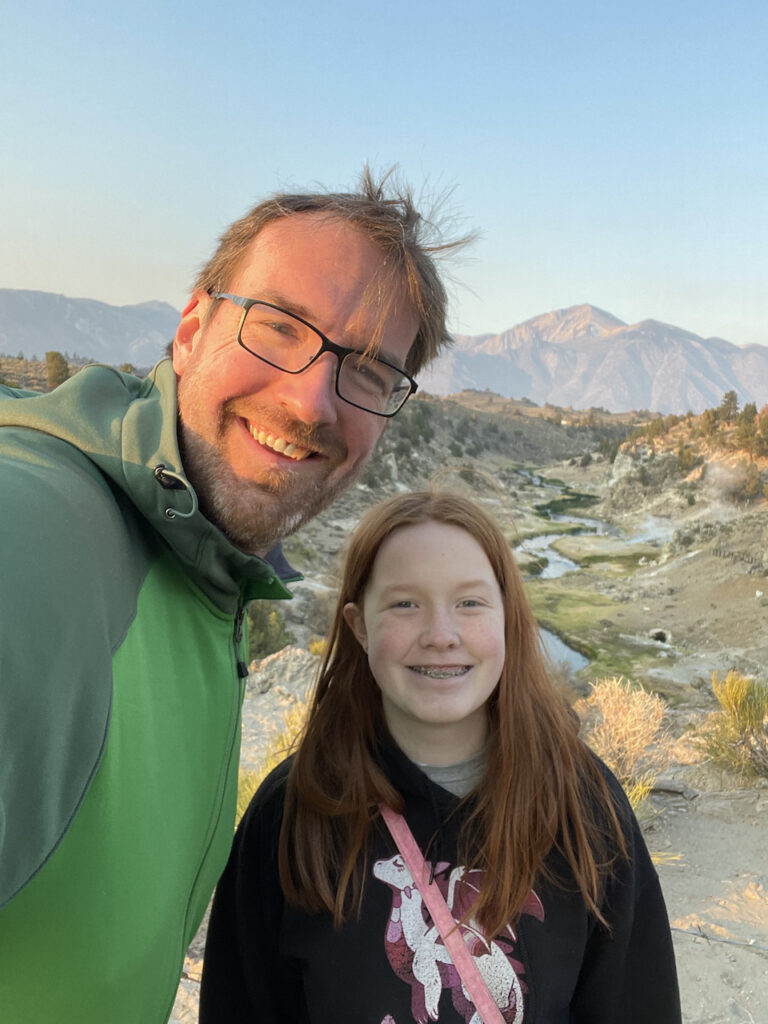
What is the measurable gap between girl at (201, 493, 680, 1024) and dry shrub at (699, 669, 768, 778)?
189 inches

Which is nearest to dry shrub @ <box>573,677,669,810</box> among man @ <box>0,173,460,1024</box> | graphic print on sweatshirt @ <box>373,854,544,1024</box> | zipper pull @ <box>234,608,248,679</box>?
graphic print on sweatshirt @ <box>373,854,544,1024</box>

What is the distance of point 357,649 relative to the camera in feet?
6.53

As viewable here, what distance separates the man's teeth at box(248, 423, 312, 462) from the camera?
5.43 ft

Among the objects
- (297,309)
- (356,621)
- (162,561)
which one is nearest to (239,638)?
(356,621)

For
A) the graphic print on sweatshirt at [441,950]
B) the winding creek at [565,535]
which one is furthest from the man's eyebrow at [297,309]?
the winding creek at [565,535]

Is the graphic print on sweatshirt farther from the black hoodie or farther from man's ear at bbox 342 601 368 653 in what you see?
man's ear at bbox 342 601 368 653

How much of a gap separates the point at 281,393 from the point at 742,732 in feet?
18.7

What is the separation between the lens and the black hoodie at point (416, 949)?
→ 142cm

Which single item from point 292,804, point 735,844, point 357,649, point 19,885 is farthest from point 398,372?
point 735,844

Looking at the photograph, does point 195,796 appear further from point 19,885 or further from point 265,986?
point 265,986

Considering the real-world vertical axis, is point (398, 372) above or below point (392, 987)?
above

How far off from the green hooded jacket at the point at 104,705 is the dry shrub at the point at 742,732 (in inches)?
221

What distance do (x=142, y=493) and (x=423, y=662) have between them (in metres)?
0.80

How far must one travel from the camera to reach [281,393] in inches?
67.4
